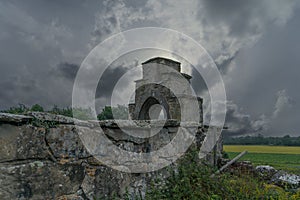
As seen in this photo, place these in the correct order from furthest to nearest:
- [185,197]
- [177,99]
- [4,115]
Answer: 1. [177,99]
2. [185,197]
3. [4,115]

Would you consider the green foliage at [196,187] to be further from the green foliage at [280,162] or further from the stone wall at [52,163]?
the green foliage at [280,162]

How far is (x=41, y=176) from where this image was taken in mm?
2309

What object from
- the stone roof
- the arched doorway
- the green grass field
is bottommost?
the green grass field

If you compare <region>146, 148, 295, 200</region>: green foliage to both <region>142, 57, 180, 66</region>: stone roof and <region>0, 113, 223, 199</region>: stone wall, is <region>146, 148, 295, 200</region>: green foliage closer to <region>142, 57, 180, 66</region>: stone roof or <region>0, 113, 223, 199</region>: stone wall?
<region>0, 113, 223, 199</region>: stone wall

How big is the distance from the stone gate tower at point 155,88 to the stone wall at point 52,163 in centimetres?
848

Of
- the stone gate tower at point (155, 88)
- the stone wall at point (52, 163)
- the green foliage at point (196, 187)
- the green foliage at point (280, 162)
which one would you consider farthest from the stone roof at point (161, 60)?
the stone wall at point (52, 163)

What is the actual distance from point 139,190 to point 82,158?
2.98 feet

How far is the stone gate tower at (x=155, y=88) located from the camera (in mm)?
11518

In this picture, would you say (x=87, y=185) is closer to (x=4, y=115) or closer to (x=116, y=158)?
(x=116, y=158)

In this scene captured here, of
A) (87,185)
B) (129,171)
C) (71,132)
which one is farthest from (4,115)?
(129,171)

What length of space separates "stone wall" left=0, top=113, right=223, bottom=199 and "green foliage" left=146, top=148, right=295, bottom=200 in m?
0.37

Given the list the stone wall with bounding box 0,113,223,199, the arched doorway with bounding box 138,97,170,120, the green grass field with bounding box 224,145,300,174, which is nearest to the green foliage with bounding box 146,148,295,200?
the stone wall with bounding box 0,113,223,199

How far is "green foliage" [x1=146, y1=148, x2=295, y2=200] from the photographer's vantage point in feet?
10.1

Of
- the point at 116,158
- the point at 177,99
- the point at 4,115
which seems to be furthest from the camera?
the point at 177,99
